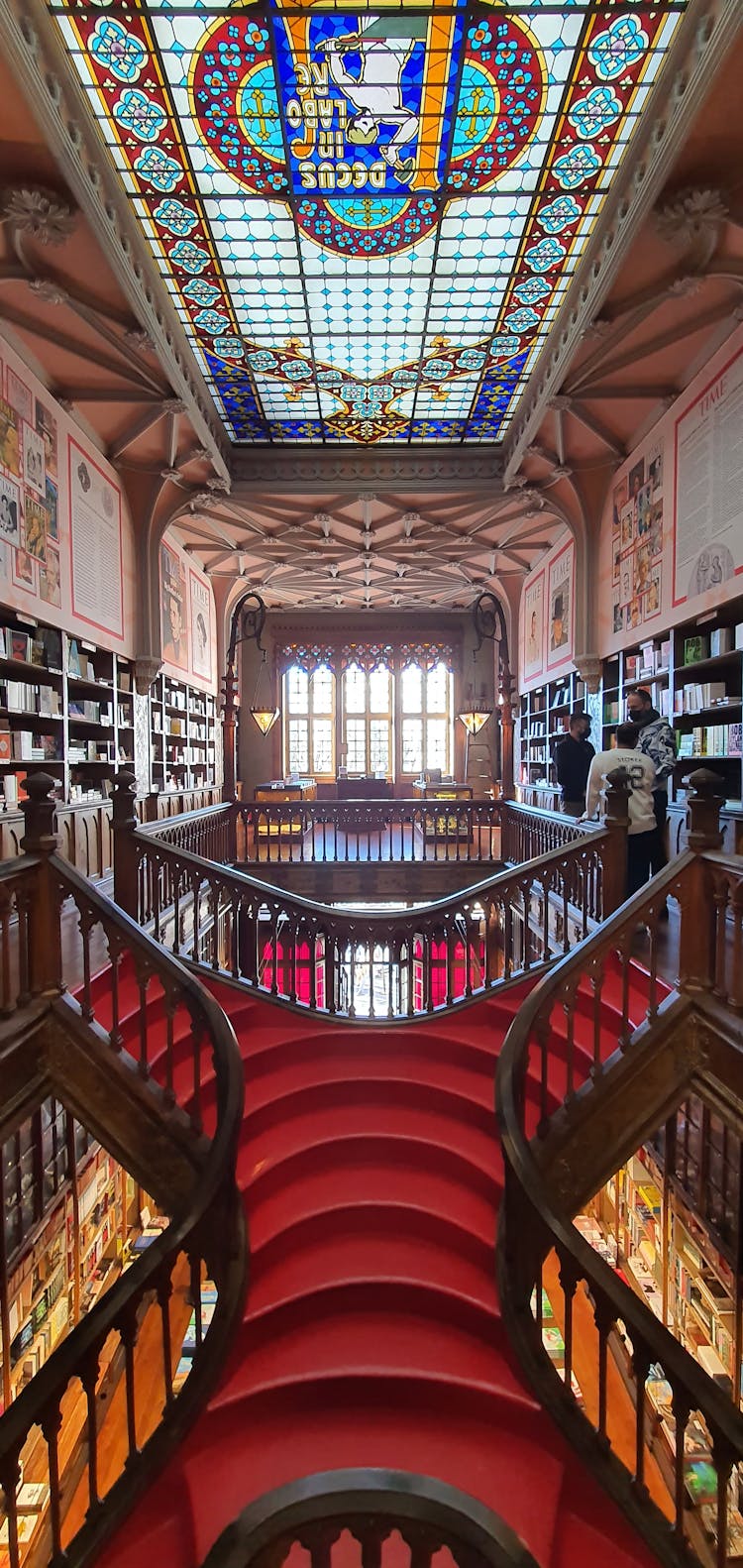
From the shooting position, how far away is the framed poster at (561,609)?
30.4ft

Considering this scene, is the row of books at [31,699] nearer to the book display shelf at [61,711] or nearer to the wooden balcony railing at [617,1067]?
the book display shelf at [61,711]

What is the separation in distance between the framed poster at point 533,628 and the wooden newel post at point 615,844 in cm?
669

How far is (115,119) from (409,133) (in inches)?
67.8

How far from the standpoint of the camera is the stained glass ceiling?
353 centimetres

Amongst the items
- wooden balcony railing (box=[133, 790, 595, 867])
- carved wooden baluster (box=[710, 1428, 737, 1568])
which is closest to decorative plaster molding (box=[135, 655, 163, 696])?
wooden balcony railing (box=[133, 790, 595, 867])

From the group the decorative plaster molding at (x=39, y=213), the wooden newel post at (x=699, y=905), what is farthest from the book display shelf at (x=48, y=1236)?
the decorative plaster molding at (x=39, y=213)

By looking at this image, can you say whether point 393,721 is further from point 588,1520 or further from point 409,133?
point 588,1520

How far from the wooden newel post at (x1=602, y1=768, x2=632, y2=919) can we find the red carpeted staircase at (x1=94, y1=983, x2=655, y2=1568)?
26.1 inches

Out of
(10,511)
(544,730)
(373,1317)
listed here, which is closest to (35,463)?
(10,511)

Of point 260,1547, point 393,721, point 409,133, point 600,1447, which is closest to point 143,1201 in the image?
point 600,1447

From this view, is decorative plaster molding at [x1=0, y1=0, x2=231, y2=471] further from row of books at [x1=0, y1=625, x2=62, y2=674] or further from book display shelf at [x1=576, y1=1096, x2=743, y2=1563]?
book display shelf at [x1=576, y1=1096, x2=743, y2=1563]

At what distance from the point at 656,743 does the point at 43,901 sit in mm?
4013

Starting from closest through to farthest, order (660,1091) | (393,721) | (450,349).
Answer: (660,1091)
(450,349)
(393,721)

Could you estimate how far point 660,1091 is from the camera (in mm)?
3186
